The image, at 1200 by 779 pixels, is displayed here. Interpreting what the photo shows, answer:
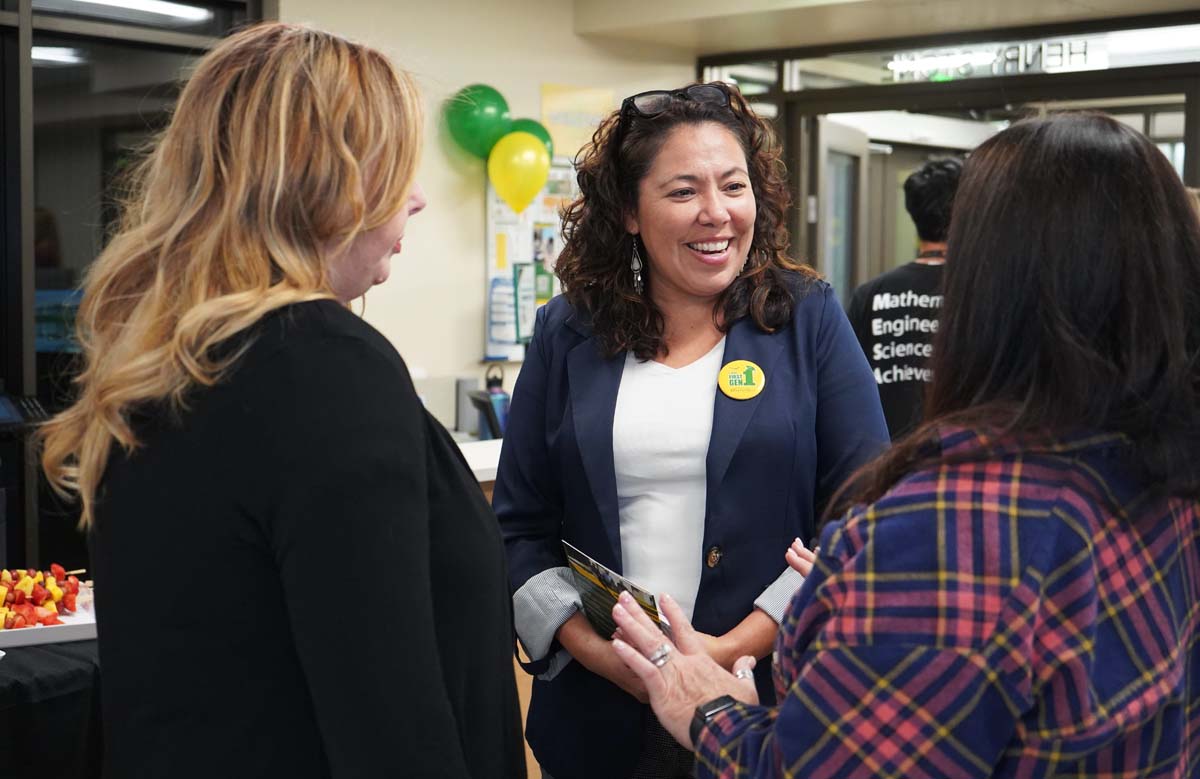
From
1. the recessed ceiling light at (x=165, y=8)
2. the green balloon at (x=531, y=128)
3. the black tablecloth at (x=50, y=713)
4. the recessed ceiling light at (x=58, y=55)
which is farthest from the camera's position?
the green balloon at (x=531, y=128)

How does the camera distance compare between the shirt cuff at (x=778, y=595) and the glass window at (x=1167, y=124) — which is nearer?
the shirt cuff at (x=778, y=595)

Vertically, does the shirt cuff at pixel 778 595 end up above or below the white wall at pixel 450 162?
below

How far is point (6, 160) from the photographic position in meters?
3.97

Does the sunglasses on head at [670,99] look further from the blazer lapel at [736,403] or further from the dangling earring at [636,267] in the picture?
the blazer lapel at [736,403]

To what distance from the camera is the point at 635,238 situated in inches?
72.8

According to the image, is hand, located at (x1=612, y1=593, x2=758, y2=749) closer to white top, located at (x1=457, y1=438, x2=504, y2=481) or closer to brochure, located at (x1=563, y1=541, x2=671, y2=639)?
brochure, located at (x1=563, y1=541, x2=671, y2=639)

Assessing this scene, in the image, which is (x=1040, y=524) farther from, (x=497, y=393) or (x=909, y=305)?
(x=497, y=393)

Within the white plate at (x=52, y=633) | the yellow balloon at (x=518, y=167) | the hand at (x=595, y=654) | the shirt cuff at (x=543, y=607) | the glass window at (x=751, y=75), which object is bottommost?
the white plate at (x=52, y=633)

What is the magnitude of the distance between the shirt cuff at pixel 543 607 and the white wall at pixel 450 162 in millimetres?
3206

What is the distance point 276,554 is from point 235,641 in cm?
9

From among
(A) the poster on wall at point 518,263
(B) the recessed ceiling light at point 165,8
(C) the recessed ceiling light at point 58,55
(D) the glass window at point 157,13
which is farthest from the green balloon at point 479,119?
(C) the recessed ceiling light at point 58,55

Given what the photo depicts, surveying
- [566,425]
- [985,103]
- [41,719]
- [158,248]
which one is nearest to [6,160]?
[41,719]

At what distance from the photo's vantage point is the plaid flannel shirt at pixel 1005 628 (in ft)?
3.00

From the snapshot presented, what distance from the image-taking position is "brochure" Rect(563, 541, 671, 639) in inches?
54.8
